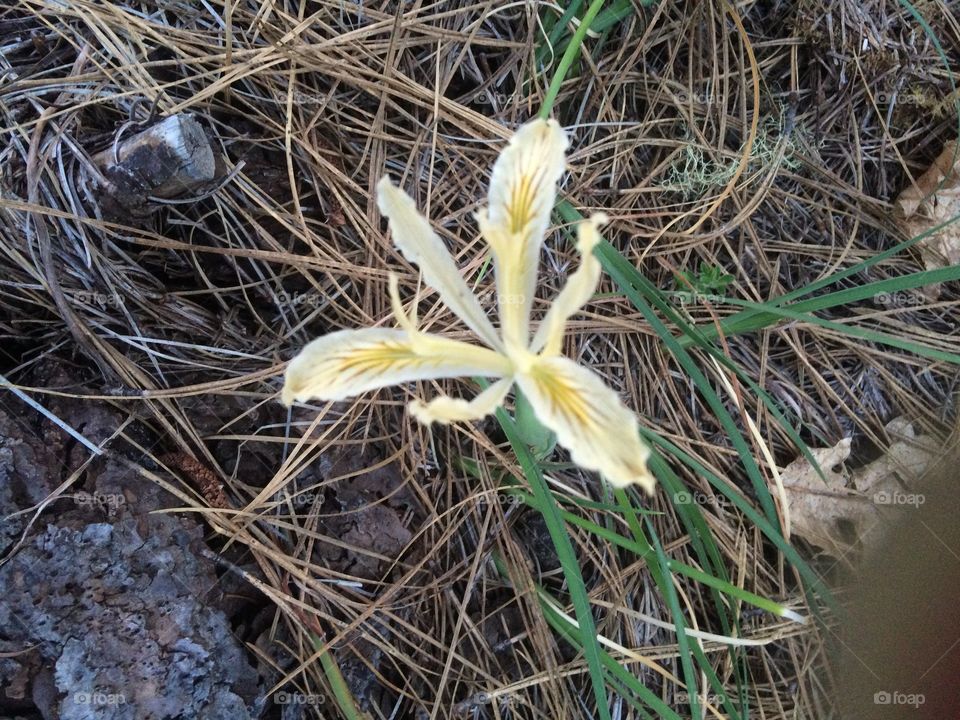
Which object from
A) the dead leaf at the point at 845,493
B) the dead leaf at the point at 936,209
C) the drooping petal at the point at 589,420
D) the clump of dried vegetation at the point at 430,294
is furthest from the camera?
the dead leaf at the point at 936,209

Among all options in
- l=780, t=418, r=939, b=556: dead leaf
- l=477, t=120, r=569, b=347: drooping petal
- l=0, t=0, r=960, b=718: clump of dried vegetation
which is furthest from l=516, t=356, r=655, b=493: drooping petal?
l=780, t=418, r=939, b=556: dead leaf

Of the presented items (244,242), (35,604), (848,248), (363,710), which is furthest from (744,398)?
(35,604)

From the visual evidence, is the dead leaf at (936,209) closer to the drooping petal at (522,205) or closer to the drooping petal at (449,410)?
the drooping petal at (522,205)

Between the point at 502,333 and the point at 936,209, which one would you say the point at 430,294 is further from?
the point at 936,209

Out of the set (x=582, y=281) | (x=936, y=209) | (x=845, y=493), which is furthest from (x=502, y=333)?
(x=936, y=209)

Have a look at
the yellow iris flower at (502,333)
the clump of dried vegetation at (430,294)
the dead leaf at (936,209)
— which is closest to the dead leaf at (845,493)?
the clump of dried vegetation at (430,294)

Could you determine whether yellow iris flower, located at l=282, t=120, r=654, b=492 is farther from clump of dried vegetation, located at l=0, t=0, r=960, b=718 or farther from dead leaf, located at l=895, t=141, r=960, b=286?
dead leaf, located at l=895, t=141, r=960, b=286

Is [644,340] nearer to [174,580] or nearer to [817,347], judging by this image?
[817,347]
